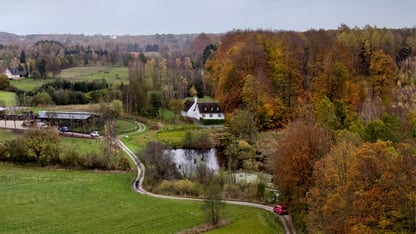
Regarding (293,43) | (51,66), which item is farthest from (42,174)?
(51,66)

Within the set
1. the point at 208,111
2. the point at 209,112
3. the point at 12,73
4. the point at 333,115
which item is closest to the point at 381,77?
the point at 333,115

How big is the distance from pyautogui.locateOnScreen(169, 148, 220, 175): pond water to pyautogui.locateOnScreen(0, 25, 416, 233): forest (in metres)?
1.71

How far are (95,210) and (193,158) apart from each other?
14985 mm

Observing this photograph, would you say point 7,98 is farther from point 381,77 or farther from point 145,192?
point 381,77

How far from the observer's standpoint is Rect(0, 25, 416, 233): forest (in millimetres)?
17062

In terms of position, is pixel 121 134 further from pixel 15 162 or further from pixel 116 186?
pixel 116 186

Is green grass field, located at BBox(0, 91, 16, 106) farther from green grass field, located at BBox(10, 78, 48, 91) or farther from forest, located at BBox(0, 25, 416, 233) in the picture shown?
green grass field, located at BBox(10, 78, 48, 91)

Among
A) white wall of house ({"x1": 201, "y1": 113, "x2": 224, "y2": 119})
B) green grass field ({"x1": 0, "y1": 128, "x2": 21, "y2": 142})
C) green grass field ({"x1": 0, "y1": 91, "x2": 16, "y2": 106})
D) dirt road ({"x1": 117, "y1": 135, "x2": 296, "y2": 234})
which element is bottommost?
dirt road ({"x1": 117, "y1": 135, "x2": 296, "y2": 234})

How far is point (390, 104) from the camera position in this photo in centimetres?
5150

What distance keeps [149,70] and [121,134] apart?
2826cm

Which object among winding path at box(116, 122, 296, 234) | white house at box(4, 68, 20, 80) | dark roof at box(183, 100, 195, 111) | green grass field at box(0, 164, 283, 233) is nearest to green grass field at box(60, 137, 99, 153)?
winding path at box(116, 122, 296, 234)

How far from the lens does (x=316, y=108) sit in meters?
42.3

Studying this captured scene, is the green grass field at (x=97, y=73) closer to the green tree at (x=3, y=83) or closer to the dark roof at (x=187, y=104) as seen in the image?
the green tree at (x=3, y=83)

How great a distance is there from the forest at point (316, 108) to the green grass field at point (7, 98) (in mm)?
2765
